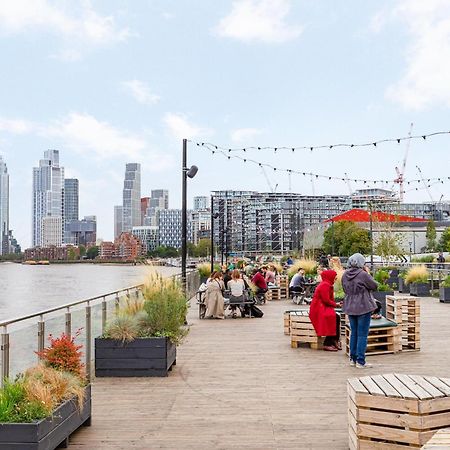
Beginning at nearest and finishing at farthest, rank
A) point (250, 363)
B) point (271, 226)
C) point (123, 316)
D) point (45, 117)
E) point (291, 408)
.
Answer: point (291, 408)
point (123, 316)
point (250, 363)
point (45, 117)
point (271, 226)

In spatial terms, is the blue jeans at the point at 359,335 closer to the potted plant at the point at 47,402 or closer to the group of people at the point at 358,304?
the group of people at the point at 358,304

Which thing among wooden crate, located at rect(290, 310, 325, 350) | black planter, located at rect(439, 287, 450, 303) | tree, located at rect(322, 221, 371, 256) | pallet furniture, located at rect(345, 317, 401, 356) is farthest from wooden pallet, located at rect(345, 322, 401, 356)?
tree, located at rect(322, 221, 371, 256)

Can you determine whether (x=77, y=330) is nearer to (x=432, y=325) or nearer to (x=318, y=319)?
(x=318, y=319)

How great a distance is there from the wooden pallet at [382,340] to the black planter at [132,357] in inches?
136

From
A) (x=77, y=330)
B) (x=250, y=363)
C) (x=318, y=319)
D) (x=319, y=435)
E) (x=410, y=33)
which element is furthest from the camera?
(x=410, y=33)

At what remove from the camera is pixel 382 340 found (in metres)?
11.4

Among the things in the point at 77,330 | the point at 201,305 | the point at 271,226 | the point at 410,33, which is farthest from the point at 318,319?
A: the point at 271,226

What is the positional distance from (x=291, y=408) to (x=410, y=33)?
1284cm

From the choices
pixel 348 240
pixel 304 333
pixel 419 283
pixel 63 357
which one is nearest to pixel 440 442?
pixel 63 357

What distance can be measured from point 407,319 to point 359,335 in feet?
9.20

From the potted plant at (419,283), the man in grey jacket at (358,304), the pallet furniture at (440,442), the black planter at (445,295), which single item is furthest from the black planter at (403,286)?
the pallet furniture at (440,442)

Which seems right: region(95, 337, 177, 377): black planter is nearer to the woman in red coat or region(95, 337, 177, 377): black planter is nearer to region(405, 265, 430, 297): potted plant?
the woman in red coat

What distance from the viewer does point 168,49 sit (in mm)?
18078

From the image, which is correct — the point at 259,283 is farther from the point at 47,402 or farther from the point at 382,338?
the point at 47,402
